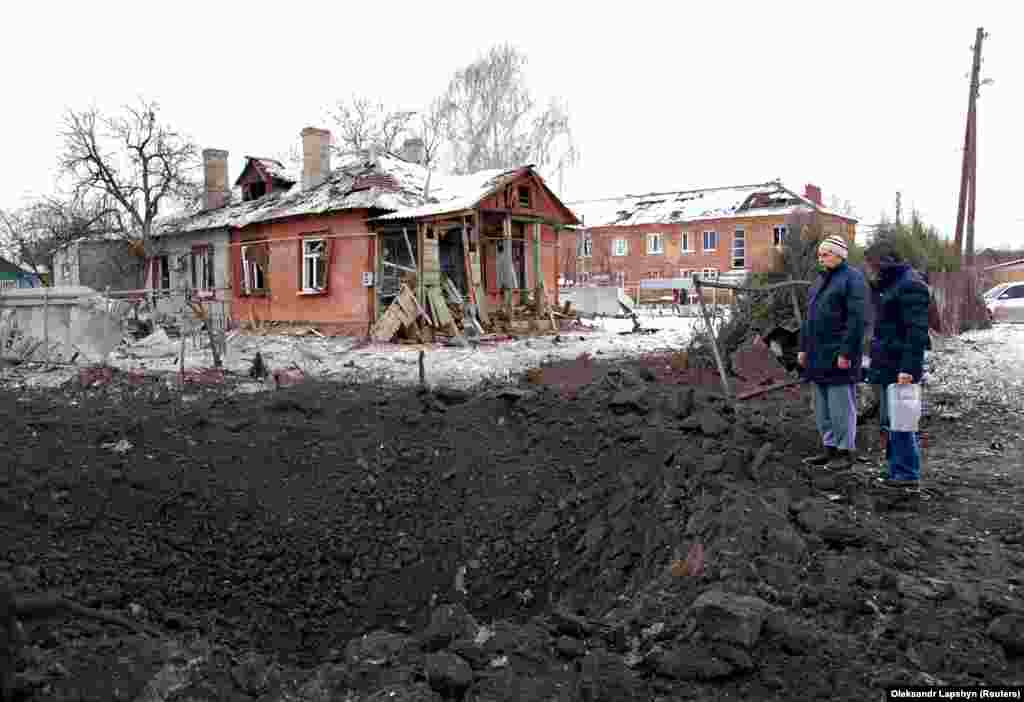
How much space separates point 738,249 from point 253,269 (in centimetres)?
2597

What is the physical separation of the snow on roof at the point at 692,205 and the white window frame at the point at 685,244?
2.90 feet

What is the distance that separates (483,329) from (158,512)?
11888 millimetres

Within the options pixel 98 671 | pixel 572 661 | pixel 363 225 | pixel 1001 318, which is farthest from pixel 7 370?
pixel 1001 318

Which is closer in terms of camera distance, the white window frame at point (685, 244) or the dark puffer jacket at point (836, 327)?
the dark puffer jacket at point (836, 327)

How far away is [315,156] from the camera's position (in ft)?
64.5

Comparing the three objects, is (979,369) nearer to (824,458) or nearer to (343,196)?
(824,458)

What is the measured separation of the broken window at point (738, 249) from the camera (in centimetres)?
3781

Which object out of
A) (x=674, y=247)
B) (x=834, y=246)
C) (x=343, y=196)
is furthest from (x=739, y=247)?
(x=834, y=246)

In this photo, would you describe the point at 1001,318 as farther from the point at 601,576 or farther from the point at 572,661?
the point at 572,661

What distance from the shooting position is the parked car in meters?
20.3

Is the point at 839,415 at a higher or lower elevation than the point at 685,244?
lower

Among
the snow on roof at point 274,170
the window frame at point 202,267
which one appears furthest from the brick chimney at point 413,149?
the window frame at point 202,267

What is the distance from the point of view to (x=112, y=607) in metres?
4.01

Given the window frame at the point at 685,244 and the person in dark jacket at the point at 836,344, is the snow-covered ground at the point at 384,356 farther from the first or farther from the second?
the window frame at the point at 685,244
